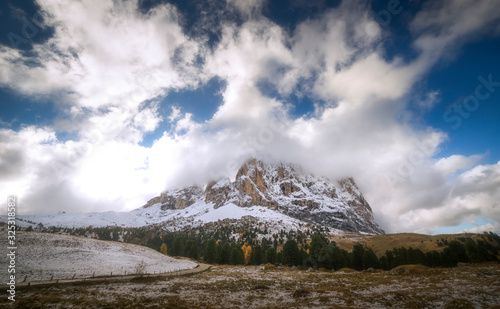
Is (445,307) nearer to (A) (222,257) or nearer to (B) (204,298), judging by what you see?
(B) (204,298)

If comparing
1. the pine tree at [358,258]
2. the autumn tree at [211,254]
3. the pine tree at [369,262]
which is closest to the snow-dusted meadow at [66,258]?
the autumn tree at [211,254]

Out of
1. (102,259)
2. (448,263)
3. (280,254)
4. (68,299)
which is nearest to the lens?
(68,299)

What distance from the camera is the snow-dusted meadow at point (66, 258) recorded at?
116 feet

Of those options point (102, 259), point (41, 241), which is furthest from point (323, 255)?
point (41, 241)

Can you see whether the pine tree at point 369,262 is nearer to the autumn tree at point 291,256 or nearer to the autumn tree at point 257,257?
the autumn tree at point 291,256

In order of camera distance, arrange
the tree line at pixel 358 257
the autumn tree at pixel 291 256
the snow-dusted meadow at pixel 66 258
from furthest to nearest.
→ the autumn tree at pixel 291 256 < the tree line at pixel 358 257 < the snow-dusted meadow at pixel 66 258

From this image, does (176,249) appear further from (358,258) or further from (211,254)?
(358,258)

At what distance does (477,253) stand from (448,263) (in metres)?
9.46

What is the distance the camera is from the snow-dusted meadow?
35250 millimetres

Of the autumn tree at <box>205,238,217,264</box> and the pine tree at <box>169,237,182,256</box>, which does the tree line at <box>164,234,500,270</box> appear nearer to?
the autumn tree at <box>205,238,217,264</box>

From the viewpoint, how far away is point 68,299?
21.9m

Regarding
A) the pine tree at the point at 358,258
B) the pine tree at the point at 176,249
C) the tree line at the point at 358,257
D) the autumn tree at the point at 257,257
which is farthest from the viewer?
the pine tree at the point at 176,249

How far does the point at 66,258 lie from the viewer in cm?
4497

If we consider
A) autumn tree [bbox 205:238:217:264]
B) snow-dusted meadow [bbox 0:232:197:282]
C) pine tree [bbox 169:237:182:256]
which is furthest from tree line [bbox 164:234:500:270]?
snow-dusted meadow [bbox 0:232:197:282]
